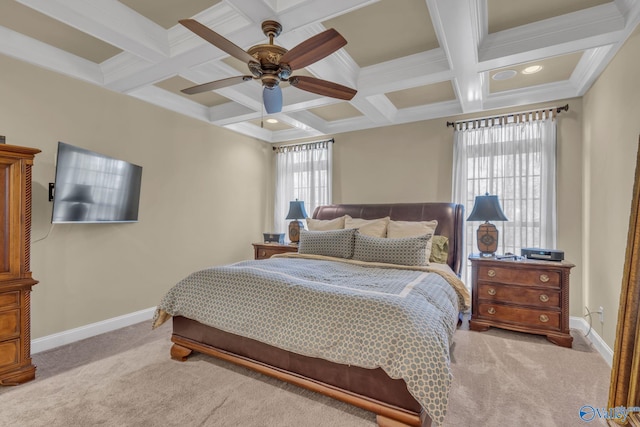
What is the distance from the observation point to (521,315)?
10.3 feet

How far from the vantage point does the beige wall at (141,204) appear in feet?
9.29

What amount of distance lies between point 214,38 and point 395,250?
2339 millimetres

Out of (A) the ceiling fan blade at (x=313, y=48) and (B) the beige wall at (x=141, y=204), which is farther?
(B) the beige wall at (x=141, y=204)

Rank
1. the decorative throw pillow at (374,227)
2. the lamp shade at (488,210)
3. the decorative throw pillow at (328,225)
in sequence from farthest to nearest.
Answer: the decorative throw pillow at (328,225) < the decorative throw pillow at (374,227) < the lamp shade at (488,210)

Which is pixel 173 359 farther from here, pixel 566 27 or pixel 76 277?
pixel 566 27

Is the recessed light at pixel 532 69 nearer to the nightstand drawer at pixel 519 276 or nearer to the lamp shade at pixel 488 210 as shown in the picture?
the lamp shade at pixel 488 210

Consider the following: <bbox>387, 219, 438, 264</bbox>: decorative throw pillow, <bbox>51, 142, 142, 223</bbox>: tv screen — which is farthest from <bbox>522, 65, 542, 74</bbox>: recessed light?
<bbox>51, 142, 142, 223</bbox>: tv screen

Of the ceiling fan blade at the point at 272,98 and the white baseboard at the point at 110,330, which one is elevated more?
the ceiling fan blade at the point at 272,98

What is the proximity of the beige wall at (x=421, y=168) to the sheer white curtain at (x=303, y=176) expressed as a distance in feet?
0.63

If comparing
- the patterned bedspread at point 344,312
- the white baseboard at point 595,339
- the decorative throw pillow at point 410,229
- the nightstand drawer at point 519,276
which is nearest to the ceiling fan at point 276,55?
the patterned bedspread at point 344,312

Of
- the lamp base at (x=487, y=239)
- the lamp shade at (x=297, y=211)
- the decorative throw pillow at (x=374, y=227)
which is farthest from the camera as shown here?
the lamp shade at (x=297, y=211)

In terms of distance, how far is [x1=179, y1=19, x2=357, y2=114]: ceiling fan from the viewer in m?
1.75

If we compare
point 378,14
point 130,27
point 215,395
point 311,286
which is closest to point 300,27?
point 378,14

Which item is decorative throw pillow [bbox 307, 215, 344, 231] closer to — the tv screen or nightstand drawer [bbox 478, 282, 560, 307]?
nightstand drawer [bbox 478, 282, 560, 307]
